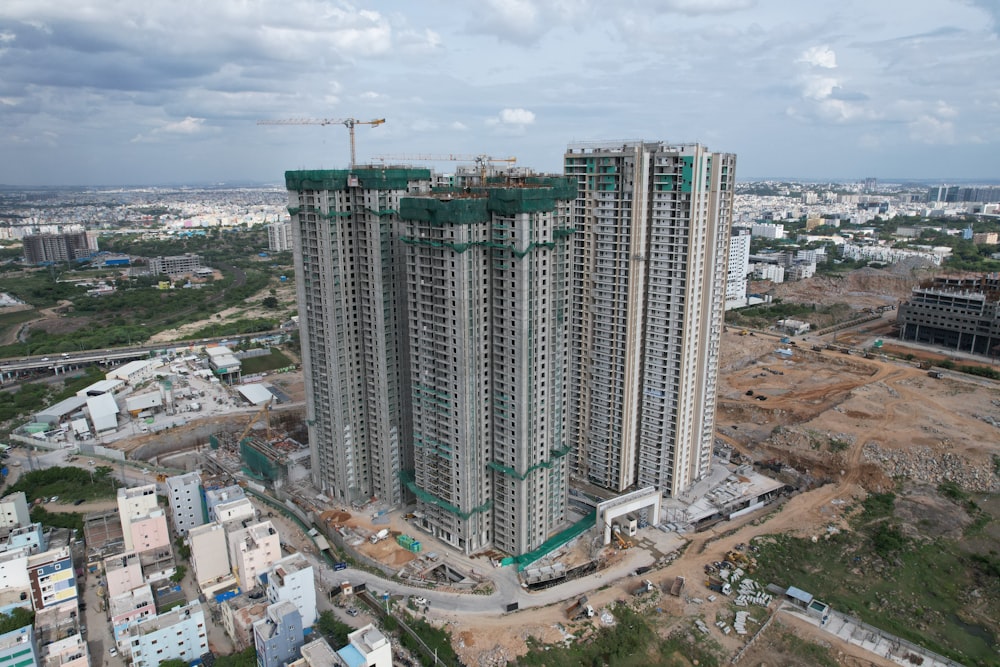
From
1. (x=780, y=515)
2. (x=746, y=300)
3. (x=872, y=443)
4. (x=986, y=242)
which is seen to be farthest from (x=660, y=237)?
(x=986, y=242)

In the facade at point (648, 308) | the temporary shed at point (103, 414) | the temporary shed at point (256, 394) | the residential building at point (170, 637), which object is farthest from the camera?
the temporary shed at point (256, 394)

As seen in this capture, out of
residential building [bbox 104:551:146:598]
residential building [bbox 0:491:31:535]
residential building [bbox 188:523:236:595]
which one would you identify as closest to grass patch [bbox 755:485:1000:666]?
residential building [bbox 188:523:236:595]

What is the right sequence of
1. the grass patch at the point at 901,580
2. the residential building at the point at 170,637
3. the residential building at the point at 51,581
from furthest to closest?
the grass patch at the point at 901,580, the residential building at the point at 51,581, the residential building at the point at 170,637

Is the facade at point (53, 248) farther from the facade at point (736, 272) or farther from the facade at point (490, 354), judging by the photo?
the facade at point (490, 354)

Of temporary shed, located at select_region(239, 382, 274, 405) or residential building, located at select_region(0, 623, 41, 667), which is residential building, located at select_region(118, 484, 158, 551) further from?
temporary shed, located at select_region(239, 382, 274, 405)

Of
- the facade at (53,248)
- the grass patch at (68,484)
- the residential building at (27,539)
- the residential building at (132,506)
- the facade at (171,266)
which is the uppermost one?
the facade at (53,248)

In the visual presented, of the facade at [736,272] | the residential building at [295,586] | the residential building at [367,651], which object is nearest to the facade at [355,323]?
the residential building at [295,586]
